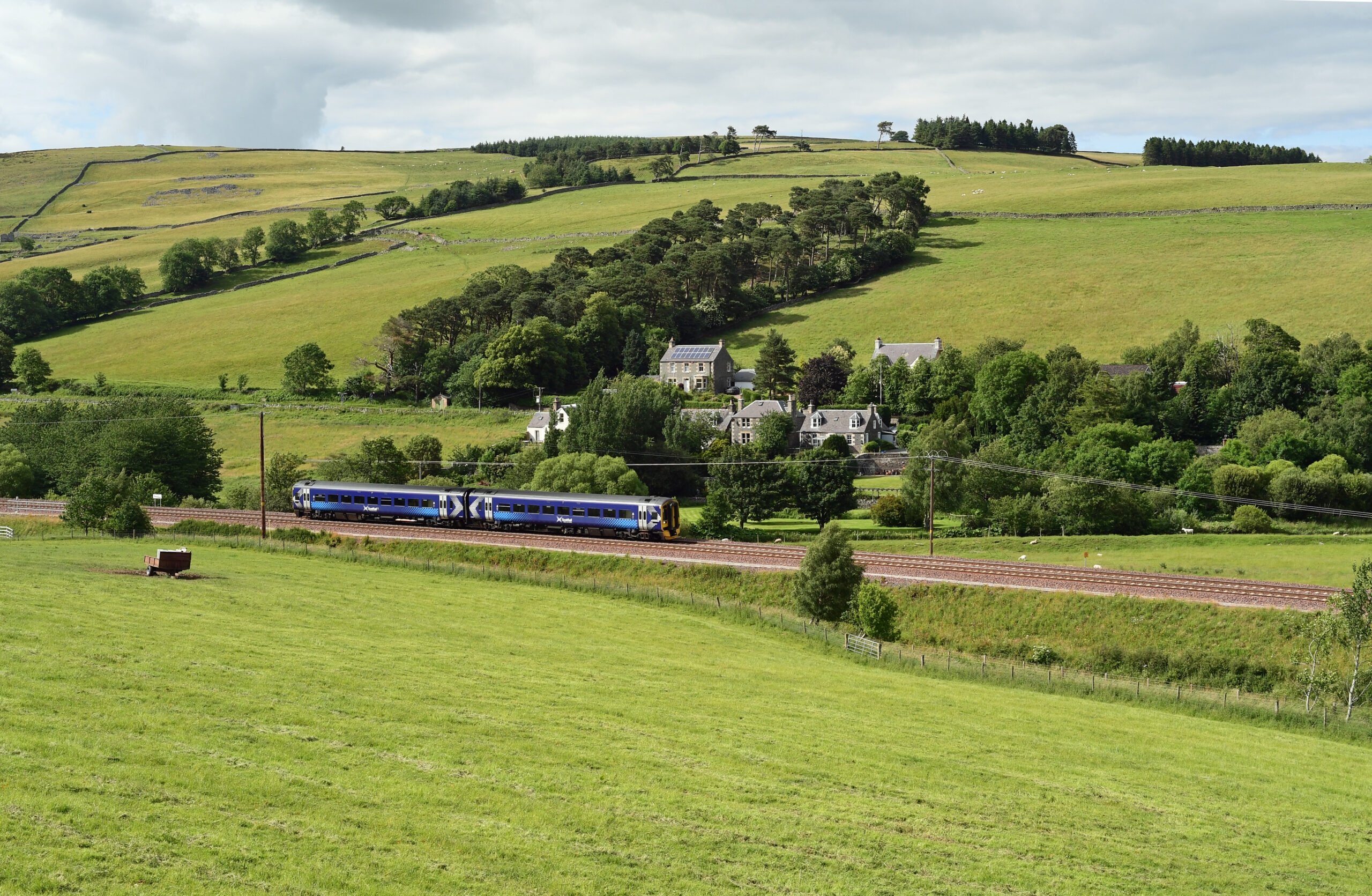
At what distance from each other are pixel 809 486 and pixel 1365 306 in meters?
65.3

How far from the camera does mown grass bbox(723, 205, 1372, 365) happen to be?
101750 millimetres

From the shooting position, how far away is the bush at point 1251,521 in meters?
59.8

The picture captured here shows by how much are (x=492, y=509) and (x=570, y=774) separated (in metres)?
42.7

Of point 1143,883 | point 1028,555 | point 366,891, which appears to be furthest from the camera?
point 1028,555

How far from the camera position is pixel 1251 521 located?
60.0m

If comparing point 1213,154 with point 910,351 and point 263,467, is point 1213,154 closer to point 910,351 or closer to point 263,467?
point 910,351

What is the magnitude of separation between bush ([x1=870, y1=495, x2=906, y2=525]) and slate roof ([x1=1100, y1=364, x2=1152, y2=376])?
3118 centimetres

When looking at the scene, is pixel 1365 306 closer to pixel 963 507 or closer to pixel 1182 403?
pixel 1182 403

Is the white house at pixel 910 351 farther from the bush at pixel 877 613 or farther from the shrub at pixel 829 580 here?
the bush at pixel 877 613

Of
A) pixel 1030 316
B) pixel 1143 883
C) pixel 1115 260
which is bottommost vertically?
pixel 1143 883

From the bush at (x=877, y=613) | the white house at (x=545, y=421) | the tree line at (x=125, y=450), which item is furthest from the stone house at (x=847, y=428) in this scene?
the bush at (x=877, y=613)

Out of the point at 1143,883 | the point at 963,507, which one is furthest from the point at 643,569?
the point at 1143,883

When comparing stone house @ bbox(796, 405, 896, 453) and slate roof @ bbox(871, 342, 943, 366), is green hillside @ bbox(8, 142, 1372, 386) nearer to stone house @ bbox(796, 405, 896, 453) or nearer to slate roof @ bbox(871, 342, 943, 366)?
slate roof @ bbox(871, 342, 943, 366)

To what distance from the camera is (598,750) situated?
1892cm
